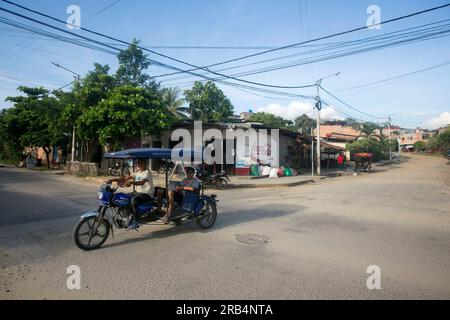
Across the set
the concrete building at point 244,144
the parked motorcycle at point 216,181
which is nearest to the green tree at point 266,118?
the concrete building at point 244,144

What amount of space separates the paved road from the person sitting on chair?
47 cm

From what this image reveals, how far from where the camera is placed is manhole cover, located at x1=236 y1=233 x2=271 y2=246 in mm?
5895

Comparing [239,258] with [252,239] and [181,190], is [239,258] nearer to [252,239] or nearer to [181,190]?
[252,239]

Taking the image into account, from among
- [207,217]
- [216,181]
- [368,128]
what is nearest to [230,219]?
[207,217]

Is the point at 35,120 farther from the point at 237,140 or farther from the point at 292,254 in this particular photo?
the point at 292,254

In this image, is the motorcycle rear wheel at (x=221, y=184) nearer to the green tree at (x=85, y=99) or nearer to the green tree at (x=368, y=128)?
the green tree at (x=85, y=99)

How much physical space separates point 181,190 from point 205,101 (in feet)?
99.2

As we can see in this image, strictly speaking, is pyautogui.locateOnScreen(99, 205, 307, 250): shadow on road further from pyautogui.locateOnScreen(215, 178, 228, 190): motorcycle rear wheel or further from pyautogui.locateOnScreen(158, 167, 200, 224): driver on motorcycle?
pyautogui.locateOnScreen(215, 178, 228, 190): motorcycle rear wheel

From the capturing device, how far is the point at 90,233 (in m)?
5.41

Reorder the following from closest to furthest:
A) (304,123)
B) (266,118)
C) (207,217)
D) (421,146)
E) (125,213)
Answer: (125,213)
(207,217)
(266,118)
(304,123)
(421,146)

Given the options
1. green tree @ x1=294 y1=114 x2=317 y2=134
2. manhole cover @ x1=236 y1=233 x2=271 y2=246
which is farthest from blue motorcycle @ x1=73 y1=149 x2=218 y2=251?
green tree @ x1=294 y1=114 x2=317 y2=134
